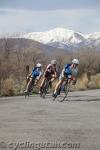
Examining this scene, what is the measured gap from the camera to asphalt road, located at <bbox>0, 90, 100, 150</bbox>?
382 inches

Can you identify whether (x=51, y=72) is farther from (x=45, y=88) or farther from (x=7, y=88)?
(x=7, y=88)

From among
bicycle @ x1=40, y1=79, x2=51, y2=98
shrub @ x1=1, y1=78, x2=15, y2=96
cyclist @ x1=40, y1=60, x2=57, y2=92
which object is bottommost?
shrub @ x1=1, y1=78, x2=15, y2=96

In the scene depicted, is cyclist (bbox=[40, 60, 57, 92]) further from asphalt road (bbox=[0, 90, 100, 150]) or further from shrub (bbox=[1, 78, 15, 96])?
shrub (bbox=[1, 78, 15, 96])

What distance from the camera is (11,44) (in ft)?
191

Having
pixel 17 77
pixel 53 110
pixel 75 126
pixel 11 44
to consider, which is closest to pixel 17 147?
pixel 75 126

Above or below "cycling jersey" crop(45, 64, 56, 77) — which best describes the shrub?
below

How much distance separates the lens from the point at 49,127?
480 inches

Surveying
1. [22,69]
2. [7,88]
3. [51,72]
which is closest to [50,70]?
[51,72]

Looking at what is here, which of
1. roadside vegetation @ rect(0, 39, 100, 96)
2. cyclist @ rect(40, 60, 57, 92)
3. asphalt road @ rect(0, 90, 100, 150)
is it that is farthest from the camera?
roadside vegetation @ rect(0, 39, 100, 96)

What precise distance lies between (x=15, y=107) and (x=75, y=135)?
269 inches

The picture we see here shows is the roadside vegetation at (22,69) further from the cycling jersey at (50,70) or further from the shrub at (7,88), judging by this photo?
the cycling jersey at (50,70)

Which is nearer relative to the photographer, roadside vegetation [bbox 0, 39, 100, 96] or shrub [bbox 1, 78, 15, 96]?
shrub [bbox 1, 78, 15, 96]

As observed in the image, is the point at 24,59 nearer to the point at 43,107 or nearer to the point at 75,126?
the point at 43,107

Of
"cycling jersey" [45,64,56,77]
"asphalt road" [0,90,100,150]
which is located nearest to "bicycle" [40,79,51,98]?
"cycling jersey" [45,64,56,77]
